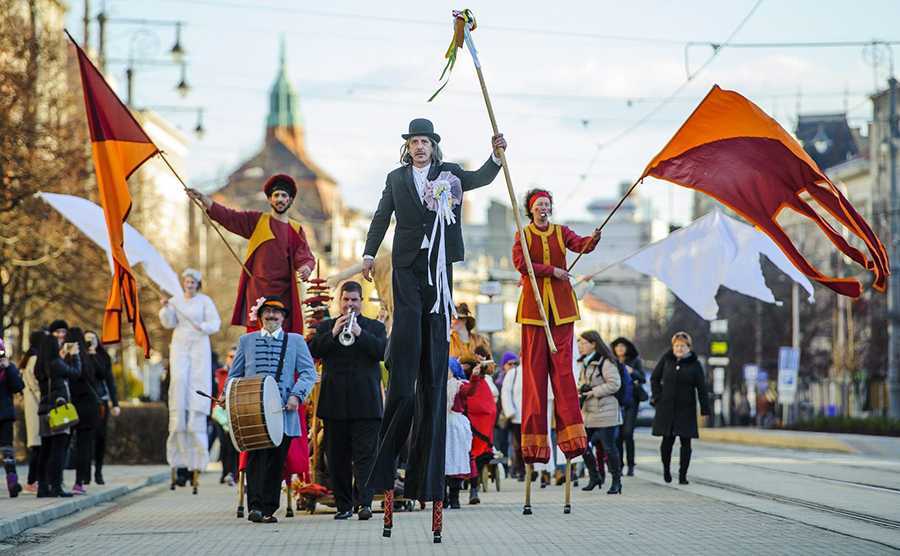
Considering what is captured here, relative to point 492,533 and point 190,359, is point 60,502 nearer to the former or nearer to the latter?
point 190,359

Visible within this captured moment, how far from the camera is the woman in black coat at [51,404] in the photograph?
1798 cm

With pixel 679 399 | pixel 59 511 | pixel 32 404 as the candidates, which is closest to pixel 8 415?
pixel 32 404

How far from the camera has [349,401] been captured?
1470 centimetres

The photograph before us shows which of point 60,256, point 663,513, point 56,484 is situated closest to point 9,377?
point 56,484

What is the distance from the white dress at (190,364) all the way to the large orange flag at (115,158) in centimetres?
325

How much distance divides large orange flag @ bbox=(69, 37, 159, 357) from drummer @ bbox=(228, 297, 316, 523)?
1857 mm

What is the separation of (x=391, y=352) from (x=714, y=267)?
11147mm

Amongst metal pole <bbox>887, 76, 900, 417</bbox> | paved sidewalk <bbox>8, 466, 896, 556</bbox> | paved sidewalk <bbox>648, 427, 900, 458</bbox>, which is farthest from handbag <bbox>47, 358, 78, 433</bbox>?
metal pole <bbox>887, 76, 900, 417</bbox>

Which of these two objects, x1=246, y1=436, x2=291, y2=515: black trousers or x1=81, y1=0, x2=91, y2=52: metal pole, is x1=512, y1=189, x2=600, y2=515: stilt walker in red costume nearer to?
x1=246, y1=436, x2=291, y2=515: black trousers

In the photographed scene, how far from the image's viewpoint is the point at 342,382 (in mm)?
14711

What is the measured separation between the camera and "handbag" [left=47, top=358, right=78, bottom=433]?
58.8 ft

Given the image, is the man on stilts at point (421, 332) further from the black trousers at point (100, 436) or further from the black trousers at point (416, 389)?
the black trousers at point (100, 436)

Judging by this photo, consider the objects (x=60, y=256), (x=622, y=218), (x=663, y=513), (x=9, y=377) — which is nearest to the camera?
(x=663, y=513)

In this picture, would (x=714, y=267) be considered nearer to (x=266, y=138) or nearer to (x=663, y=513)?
(x=663, y=513)
